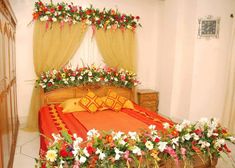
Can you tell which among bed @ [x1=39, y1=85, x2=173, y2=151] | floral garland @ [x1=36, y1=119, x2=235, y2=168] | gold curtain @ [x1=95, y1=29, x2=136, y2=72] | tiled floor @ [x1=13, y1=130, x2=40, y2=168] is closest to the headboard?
bed @ [x1=39, y1=85, x2=173, y2=151]

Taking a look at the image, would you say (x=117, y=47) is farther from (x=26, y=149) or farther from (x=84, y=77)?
(x=26, y=149)

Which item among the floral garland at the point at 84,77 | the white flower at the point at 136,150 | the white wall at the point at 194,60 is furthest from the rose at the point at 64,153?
the white wall at the point at 194,60

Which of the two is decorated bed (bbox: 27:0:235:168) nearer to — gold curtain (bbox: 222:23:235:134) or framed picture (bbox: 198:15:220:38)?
framed picture (bbox: 198:15:220:38)

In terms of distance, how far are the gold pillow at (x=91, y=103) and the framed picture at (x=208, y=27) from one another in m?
2.26

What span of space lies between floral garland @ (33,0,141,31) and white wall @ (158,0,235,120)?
86 centimetres

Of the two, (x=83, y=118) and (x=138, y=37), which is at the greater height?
(x=138, y=37)

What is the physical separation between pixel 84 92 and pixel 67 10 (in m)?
1.56

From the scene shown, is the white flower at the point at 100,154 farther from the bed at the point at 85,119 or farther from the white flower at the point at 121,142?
the bed at the point at 85,119

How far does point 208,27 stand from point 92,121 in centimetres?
275

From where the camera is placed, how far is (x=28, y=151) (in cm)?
325

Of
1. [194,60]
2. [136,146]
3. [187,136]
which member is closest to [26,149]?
[136,146]

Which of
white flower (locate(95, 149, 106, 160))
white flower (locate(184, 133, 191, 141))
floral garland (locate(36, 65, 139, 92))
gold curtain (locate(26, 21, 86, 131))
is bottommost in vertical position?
white flower (locate(95, 149, 106, 160))

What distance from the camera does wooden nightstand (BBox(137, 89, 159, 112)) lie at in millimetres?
4617

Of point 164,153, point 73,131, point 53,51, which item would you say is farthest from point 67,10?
point 164,153
